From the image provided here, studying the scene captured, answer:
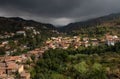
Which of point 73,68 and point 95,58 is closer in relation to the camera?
point 73,68

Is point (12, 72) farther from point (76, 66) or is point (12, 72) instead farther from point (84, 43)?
point (84, 43)

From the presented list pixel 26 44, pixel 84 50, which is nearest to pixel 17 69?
pixel 84 50

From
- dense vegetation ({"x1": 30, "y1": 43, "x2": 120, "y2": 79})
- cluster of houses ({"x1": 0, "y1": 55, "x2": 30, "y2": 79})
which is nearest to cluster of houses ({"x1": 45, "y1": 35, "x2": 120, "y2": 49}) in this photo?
dense vegetation ({"x1": 30, "y1": 43, "x2": 120, "y2": 79})

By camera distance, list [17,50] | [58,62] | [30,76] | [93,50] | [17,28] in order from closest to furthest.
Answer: [30,76] → [58,62] → [93,50] → [17,50] → [17,28]

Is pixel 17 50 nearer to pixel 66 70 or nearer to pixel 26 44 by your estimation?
pixel 26 44

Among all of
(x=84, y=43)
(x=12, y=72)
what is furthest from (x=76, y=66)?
(x=84, y=43)

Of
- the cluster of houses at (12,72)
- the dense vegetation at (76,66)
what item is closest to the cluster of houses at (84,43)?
the dense vegetation at (76,66)

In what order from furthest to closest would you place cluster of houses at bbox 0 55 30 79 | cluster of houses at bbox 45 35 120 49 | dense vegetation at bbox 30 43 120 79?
cluster of houses at bbox 45 35 120 49 < cluster of houses at bbox 0 55 30 79 < dense vegetation at bbox 30 43 120 79

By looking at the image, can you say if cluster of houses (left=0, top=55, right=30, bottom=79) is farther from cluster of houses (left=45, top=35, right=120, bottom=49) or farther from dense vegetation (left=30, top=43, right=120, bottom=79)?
cluster of houses (left=45, top=35, right=120, bottom=49)

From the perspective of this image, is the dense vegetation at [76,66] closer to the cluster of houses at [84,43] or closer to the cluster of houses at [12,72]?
the cluster of houses at [12,72]
